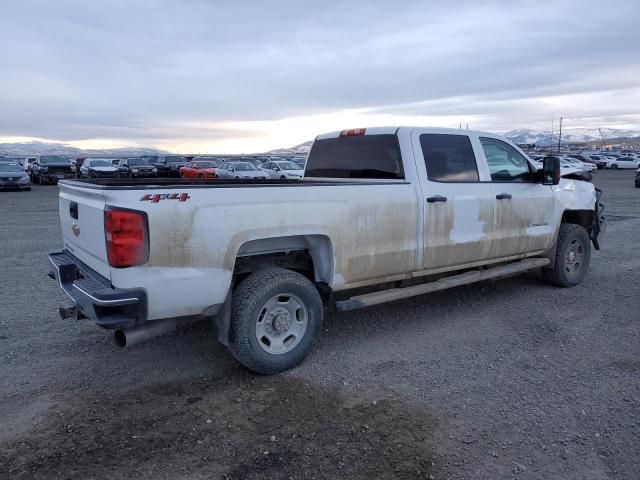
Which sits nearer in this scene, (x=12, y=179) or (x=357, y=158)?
(x=357, y=158)

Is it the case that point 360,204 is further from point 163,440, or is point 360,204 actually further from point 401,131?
point 163,440

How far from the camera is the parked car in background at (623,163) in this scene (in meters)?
61.9

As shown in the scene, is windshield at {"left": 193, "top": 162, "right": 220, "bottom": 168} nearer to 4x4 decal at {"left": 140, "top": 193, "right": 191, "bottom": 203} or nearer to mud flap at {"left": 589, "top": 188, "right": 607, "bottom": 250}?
mud flap at {"left": 589, "top": 188, "right": 607, "bottom": 250}

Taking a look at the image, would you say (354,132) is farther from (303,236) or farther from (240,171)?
(240,171)

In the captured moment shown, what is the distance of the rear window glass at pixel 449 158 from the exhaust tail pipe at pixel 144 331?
2818 mm

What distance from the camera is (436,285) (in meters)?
5.39

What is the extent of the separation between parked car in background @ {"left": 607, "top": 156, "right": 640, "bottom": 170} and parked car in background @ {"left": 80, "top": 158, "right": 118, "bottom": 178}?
55.9 meters

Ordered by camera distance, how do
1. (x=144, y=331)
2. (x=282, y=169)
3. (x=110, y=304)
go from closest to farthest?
1. (x=110, y=304)
2. (x=144, y=331)
3. (x=282, y=169)

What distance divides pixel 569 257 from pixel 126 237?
226 inches

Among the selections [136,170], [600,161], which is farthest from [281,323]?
[600,161]

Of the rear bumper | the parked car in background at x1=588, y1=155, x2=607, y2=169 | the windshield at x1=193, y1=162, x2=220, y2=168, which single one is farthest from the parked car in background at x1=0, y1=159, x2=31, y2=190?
the parked car in background at x1=588, y1=155, x2=607, y2=169

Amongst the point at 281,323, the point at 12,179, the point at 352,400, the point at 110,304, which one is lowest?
the point at 352,400

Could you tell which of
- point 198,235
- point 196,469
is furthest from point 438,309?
point 196,469

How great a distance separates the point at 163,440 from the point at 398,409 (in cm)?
160
